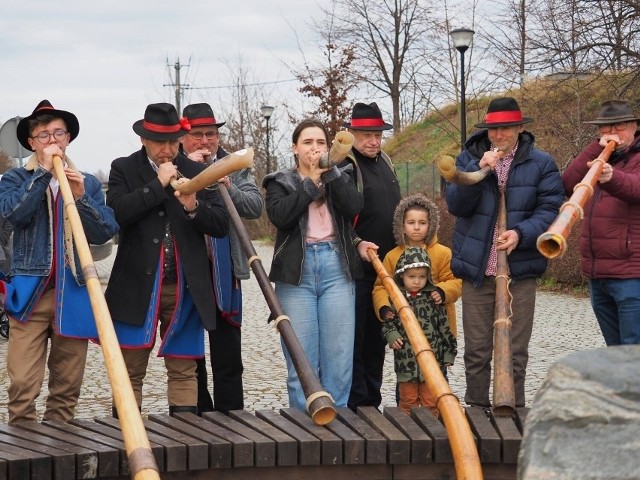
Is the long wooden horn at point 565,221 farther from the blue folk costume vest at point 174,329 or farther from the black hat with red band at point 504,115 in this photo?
the blue folk costume vest at point 174,329

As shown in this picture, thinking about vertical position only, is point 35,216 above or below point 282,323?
above

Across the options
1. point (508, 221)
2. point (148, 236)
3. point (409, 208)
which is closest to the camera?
point (148, 236)

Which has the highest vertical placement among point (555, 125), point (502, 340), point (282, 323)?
point (555, 125)

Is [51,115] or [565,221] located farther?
[51,115]

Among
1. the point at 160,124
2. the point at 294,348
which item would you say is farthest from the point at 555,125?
the point at 294,348

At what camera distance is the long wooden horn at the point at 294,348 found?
390 cm

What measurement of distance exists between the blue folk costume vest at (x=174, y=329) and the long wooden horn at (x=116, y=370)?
0.62 meters

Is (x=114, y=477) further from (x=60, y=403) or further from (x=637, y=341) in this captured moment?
(x=637, y=341)

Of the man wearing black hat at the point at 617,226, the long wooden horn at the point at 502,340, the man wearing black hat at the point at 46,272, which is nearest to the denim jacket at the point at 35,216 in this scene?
the man wearing black hat at the point at 46,272

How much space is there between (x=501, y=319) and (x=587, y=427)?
6.79ft

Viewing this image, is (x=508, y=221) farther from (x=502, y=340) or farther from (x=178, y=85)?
(x=178, y=85)

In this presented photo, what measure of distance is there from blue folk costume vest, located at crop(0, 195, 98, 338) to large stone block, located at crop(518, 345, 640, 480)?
255cm

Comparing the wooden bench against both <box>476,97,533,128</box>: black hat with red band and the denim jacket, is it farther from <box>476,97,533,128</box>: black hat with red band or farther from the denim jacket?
<box>476,97,533,128</box>: black hat with red band

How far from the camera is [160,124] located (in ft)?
15.3
